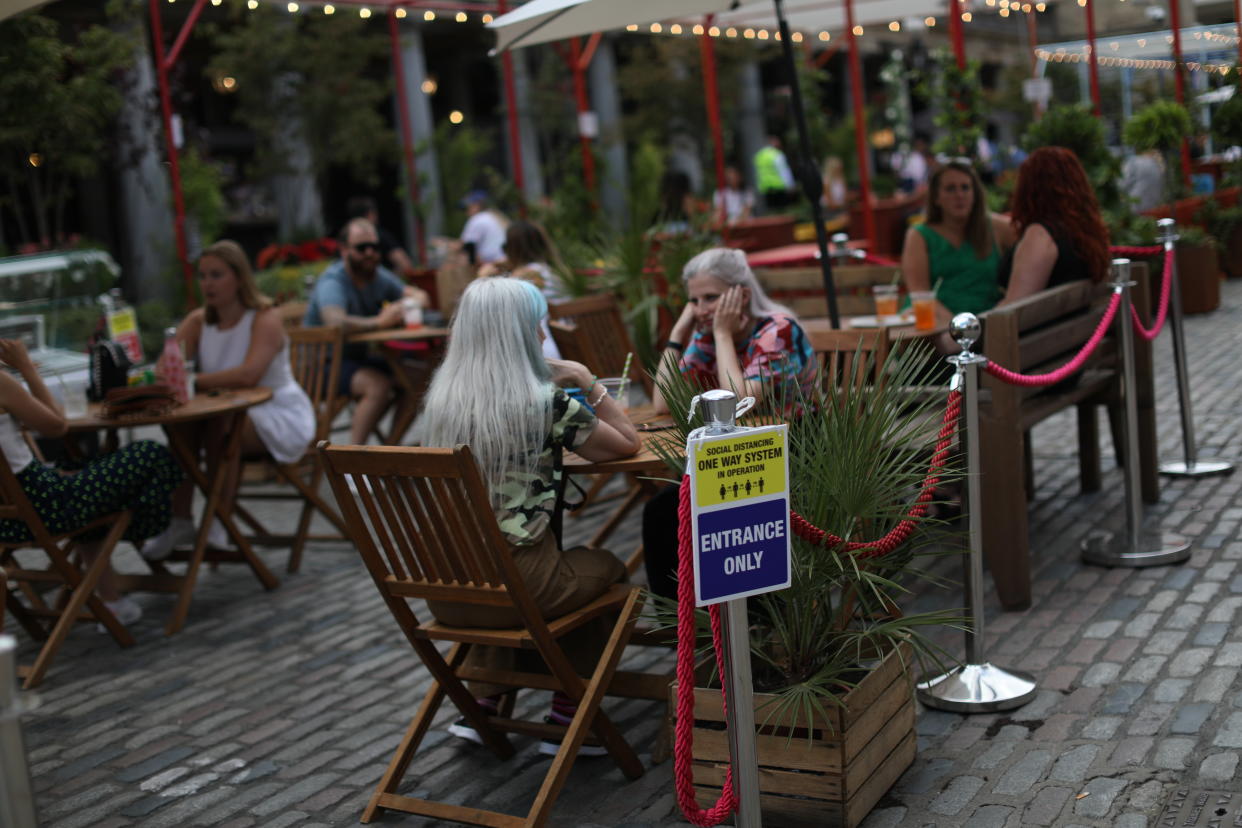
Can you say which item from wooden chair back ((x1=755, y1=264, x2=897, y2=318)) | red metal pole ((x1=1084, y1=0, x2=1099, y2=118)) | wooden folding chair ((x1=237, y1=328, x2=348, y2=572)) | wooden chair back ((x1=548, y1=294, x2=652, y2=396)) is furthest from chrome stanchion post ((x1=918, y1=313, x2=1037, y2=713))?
red metal pole ((x1=1084, y1=0, x2=1099, y2=118))

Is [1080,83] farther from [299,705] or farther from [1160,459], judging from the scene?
[299,705]

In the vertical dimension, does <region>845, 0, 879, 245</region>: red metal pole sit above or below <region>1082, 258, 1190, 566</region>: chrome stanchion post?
above

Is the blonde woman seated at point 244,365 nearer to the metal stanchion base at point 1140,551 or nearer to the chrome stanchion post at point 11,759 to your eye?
the metal stanchion base at point 1140,551

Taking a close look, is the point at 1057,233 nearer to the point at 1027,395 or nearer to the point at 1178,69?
the point at 1027,395

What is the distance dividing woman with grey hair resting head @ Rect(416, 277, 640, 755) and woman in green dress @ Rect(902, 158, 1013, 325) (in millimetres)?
2911

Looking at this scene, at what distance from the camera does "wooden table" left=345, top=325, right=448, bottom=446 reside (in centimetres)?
731

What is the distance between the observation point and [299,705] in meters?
4.53

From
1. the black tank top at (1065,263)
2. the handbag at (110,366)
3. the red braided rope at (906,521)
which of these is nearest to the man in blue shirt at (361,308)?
the handbag at (110,366)

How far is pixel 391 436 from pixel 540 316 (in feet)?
12.5

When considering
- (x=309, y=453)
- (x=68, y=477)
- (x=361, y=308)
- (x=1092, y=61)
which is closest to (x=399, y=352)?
(x=361, y=308)

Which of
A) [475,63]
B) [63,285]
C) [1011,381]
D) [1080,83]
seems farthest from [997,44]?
[1011,381]

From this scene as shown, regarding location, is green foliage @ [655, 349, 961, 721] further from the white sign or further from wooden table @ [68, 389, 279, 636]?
wooden table @ [68, 389, 279, 636]

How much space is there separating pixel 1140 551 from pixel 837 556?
95.3 inches

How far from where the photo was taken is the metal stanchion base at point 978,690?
383 centimetres
